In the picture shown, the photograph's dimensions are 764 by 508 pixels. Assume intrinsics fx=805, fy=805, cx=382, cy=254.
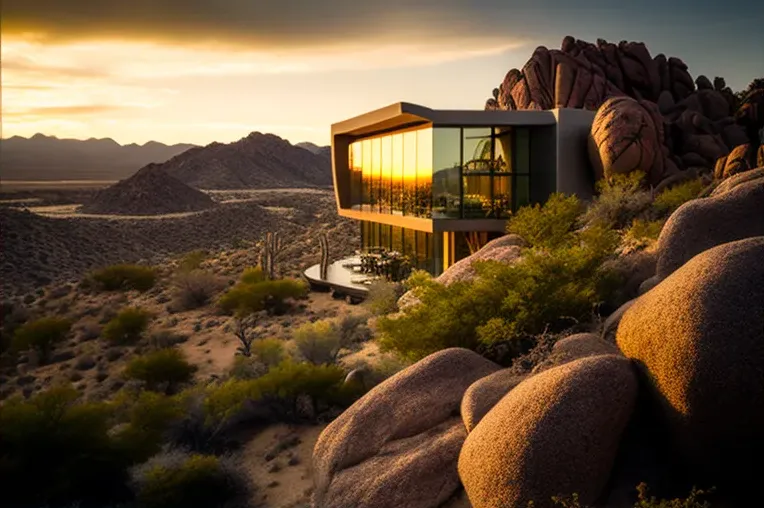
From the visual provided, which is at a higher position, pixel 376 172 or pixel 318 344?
pixel 376 172

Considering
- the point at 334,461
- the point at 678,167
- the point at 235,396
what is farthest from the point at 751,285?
the point at 678,167

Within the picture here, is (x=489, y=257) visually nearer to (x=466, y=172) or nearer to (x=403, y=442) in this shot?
(x=466, y=172)

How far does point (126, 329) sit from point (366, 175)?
43.8 feet

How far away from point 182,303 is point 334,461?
24.7 metres

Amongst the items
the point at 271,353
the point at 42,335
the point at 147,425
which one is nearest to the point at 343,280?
the point at 271,353

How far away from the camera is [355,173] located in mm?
40469

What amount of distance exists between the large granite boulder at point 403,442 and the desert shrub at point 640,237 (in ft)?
19.5

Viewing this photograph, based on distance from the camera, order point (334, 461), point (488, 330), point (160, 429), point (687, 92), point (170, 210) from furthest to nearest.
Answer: point (170, 210)
point (687, 92)
point (160, 429)
point (488, 330)
point (334, 461)

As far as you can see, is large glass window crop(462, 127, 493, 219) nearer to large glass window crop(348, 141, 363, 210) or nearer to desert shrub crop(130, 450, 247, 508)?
large glass window crop(348, 141, 363, 210)

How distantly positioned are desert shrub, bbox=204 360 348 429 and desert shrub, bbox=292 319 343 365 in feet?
8.49

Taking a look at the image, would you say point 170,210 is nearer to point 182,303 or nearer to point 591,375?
point 182,303

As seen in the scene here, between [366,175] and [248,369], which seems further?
[366,175]

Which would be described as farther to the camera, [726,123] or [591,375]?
[726,123]

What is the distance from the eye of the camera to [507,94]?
47.1 meters
